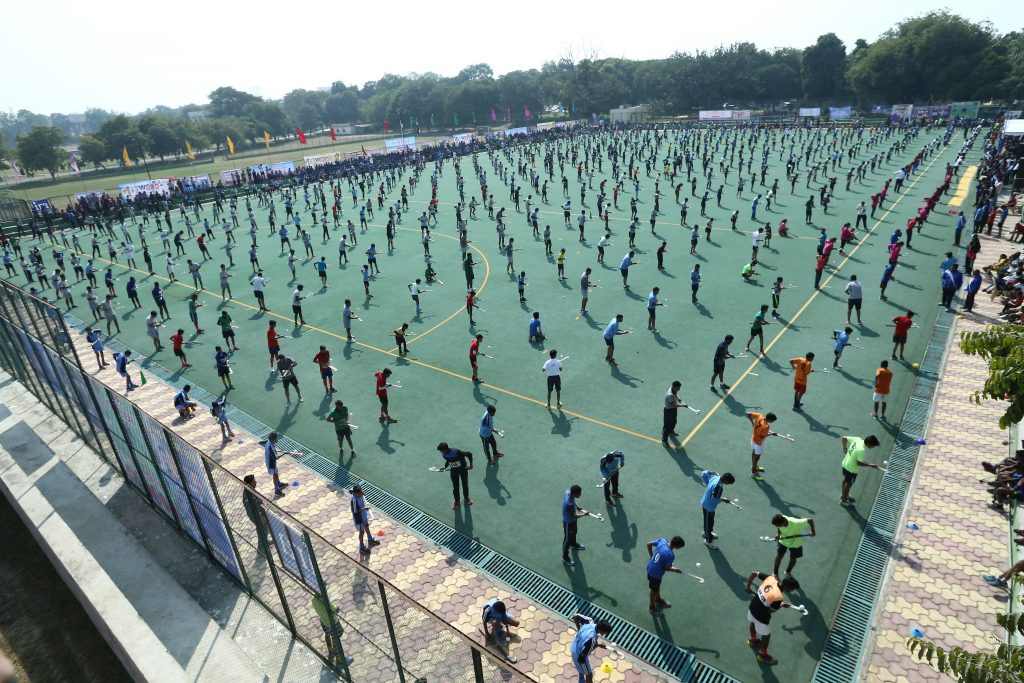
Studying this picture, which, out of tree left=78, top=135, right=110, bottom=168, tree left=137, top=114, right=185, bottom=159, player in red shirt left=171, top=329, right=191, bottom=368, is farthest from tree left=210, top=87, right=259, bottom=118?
player in red shirt left=171, top=329, right=191, bottom=368

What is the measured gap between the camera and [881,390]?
12.5 m

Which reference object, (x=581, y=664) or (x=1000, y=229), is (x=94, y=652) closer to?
(x=581, y=664)

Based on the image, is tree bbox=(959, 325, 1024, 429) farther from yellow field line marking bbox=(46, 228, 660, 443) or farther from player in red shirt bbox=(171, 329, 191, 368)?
player in red shirt bbox=(171, 329, 191, 368)

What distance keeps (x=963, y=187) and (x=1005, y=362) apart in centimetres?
4052

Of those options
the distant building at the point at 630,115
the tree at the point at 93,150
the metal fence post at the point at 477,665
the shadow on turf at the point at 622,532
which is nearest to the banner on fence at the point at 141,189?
the tree at the point at 93,150

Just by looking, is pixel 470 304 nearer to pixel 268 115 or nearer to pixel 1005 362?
pixel 1005 362

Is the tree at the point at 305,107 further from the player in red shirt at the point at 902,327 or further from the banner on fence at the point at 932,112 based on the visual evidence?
the player in red shirt at the point at 902,327

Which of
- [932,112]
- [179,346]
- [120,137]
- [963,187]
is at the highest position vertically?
[120,137]

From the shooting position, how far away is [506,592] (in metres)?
9.23

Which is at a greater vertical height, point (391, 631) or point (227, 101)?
point (227, 101)

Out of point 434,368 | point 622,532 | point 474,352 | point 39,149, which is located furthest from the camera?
point 39,149

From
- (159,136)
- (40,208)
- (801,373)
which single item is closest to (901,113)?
(801,373)

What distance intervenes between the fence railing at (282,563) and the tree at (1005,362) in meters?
5.49

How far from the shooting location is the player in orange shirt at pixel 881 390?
1213 centimetres
